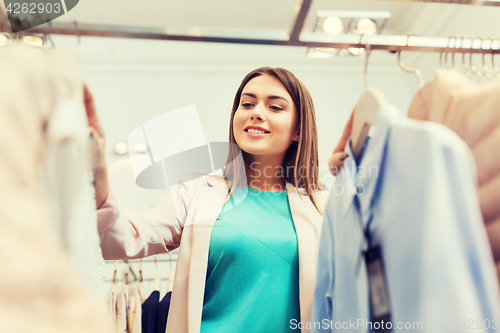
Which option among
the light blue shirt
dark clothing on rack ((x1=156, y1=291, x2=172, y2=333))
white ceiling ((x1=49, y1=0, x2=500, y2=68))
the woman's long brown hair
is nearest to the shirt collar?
the light blue shirt

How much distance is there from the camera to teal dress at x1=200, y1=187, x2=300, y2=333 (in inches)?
25.6

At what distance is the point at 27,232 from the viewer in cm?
23

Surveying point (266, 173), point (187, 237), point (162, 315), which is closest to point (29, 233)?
point (187, 237)

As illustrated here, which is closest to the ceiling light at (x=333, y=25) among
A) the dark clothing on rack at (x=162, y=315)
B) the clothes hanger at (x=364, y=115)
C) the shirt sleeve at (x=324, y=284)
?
the clothes hanger at (x=364, y=115)

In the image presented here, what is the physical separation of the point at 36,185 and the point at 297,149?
662mm

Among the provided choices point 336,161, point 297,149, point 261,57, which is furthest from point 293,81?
point 261,57

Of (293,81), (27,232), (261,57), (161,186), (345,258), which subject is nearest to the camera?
(27,232)

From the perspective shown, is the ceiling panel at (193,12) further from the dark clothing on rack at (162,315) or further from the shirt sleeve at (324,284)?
the shirt sleeve at (324,284)

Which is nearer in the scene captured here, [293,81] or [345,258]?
[345,258]

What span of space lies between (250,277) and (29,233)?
1.65 feet

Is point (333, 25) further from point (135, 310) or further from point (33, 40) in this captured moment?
point (135, 310)

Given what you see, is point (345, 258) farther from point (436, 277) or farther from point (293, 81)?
point (293, 81)

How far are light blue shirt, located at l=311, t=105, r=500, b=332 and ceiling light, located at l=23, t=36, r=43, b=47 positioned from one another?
1.76 ft

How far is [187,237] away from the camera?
27.3 inches
